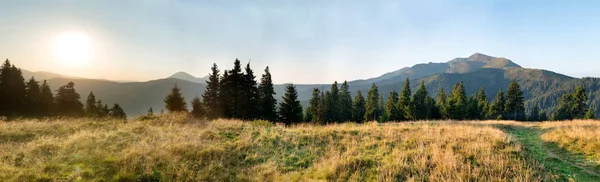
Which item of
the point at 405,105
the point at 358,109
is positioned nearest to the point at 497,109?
the point at 405,105

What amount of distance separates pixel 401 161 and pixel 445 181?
4.67 ft

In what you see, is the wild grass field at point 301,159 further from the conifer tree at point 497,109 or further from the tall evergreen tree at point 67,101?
the conifer tree at point 497,109

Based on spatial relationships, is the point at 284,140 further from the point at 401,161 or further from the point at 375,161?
the point at 401,161

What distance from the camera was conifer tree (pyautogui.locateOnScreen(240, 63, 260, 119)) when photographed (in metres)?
39.0

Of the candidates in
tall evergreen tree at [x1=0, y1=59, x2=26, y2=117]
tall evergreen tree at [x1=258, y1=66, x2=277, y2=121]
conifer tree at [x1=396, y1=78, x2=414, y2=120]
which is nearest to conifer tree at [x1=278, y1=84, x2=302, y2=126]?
tall evergreen tree at [x1=258, y1=66, x2=277, y2=121]

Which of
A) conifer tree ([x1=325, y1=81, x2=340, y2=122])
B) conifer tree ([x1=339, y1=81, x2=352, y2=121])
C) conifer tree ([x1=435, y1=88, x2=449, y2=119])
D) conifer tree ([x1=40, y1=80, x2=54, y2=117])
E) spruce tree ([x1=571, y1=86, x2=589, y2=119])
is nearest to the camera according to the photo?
conifer tree ([x1=40, y1=80, x2=54, y2=117])

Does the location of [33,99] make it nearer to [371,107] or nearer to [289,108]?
[289,108]

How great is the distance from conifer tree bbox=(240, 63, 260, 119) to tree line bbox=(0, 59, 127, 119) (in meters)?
17.6

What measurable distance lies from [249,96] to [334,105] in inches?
981

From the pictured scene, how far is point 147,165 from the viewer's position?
7.46 metres

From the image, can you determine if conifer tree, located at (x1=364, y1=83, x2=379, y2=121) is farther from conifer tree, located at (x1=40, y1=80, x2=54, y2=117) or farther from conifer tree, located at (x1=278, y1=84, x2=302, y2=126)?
conifer tree, located at (x1=40, y1=80, x2=54, y2=117)

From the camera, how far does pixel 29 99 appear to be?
43594 mm

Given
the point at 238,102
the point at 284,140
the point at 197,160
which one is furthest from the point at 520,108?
the point at 197,160

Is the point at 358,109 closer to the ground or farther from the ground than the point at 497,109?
closer to the ground
